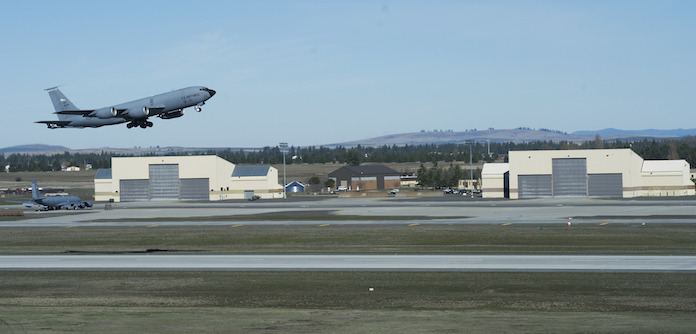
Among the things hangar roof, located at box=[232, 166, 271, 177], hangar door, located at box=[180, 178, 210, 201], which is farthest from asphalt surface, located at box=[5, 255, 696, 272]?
hangar roof, located at box=[232, 166, 271, 177]

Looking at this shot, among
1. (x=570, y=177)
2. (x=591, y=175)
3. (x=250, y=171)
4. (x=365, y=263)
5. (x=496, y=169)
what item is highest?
(x=250, y=171)

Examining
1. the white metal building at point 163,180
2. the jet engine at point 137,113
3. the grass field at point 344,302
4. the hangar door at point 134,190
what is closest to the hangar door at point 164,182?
the white metal building at point 163,180

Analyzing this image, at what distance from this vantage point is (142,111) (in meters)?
43.0

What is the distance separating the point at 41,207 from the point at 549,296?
10596 centimetres

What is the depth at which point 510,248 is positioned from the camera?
47625 millimetres

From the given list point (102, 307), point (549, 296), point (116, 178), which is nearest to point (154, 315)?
point (102, 307)

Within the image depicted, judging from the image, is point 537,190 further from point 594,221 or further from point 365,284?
point 365,284

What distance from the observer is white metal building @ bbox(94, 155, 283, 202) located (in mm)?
152125

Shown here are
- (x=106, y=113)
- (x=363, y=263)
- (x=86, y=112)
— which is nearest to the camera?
(x=363, y=263)

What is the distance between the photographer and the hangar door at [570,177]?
132000mm

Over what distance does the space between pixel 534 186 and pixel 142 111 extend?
4244 inches

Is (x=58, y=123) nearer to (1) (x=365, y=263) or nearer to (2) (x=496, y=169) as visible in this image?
(1) (x=365, y=263)

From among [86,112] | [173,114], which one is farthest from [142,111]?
[86,112]

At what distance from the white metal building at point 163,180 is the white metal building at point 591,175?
73.6 m
